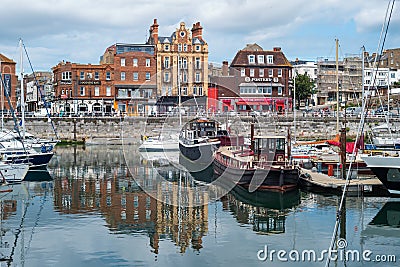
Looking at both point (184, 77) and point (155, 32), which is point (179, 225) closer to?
point (184, 77)

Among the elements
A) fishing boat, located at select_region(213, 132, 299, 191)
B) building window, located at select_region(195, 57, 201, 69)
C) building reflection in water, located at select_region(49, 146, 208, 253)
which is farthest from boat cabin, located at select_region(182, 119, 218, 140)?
building window, located at select_region(195, 57, 201, 69)

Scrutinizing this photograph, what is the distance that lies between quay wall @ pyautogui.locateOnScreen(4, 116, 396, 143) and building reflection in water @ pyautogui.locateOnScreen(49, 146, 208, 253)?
1913 centimetres

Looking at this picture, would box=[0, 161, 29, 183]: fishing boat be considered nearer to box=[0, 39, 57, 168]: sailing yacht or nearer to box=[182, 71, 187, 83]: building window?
box=[0, 39, 57, 168]: sailing yacht

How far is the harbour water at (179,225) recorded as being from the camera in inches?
851

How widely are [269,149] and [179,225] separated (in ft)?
34.9

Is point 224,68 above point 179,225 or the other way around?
above

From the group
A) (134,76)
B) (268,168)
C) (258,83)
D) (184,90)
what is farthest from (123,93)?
(268,168)

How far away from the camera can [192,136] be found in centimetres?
5550

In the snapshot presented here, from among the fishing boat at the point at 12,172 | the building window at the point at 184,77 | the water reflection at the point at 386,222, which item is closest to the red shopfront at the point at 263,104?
the building window at the point at 184,77

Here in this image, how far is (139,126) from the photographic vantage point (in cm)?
7581

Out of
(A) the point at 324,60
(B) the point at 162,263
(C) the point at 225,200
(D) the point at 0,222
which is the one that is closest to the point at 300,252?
(B) the point at 162,263

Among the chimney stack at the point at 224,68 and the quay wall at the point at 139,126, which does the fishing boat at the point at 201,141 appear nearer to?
the quay wall at the point at 139,126

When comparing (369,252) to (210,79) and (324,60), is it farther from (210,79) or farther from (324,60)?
(324,60)

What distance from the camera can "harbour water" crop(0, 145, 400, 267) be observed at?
70.9 ft
